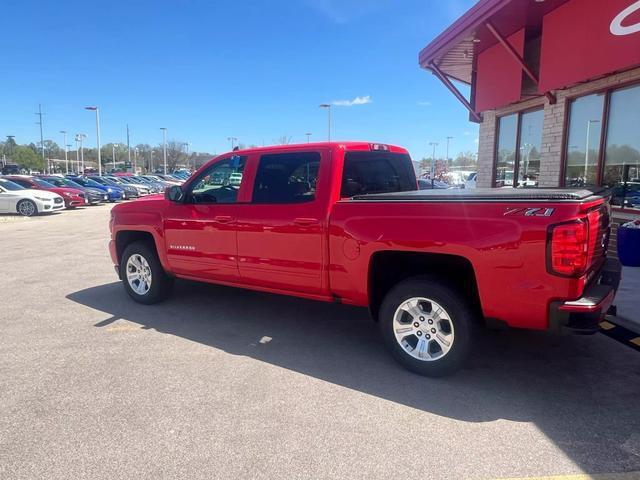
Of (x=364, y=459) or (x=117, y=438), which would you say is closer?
(x=364, y=459)

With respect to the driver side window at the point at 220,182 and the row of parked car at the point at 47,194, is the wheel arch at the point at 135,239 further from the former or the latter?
the row of parked car at the point at 47,194

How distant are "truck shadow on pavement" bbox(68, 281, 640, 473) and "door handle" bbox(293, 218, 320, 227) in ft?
4.03

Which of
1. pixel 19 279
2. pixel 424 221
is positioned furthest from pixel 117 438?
pixel 19 279

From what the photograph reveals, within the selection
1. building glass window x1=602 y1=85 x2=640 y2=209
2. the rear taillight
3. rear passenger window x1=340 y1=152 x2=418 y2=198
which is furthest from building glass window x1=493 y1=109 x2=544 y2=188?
the rear taillight

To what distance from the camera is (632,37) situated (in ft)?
21.1

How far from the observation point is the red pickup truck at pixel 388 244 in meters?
3.18

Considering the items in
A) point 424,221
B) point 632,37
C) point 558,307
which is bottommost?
point 558,307

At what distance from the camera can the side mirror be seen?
532 centimetres

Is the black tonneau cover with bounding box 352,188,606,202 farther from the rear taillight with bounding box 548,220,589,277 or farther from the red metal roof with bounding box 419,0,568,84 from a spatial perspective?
the red metal roof with bounding box 419,0,568,84

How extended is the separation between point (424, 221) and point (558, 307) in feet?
3.63

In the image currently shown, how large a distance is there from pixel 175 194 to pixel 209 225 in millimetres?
628

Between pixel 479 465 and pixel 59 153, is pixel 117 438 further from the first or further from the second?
pixel 59 153

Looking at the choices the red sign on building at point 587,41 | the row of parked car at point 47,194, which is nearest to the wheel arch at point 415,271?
the red sign on building at point 587,41

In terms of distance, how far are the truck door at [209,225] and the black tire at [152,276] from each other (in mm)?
366
